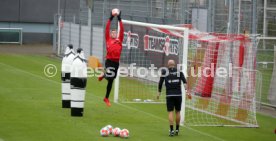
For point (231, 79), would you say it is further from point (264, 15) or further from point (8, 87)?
point (8, 87)

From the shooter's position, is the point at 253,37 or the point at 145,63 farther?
the point at 145,63

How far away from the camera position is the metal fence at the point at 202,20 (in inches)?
1041

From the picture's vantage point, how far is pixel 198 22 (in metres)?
33.6

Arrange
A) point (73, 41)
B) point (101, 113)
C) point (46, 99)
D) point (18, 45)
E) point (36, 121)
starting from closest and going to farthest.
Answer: point (36, 121) < point (101, 113) < point (46, 99) < point (73, 41) < point (18, 45)

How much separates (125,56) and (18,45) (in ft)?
88.0

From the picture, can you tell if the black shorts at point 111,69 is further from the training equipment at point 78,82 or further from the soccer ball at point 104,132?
the soccer ball at point 104,132

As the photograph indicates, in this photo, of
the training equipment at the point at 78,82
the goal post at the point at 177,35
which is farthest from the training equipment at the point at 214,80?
the training equipment at the point at 78,82

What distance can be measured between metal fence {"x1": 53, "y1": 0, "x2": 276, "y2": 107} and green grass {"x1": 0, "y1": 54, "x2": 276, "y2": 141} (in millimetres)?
4572

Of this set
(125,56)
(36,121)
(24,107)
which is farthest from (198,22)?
Result: (36,121)

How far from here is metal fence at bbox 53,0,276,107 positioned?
86.7 ft

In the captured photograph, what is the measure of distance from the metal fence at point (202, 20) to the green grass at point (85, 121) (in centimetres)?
457

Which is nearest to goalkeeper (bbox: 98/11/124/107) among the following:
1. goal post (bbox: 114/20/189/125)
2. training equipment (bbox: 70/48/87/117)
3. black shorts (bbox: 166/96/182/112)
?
training equipment (bbox: 70/48/87/117)

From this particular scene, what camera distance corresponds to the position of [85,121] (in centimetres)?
1866

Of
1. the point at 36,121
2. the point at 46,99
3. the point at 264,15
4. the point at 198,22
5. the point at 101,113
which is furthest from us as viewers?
the point at 198,22
